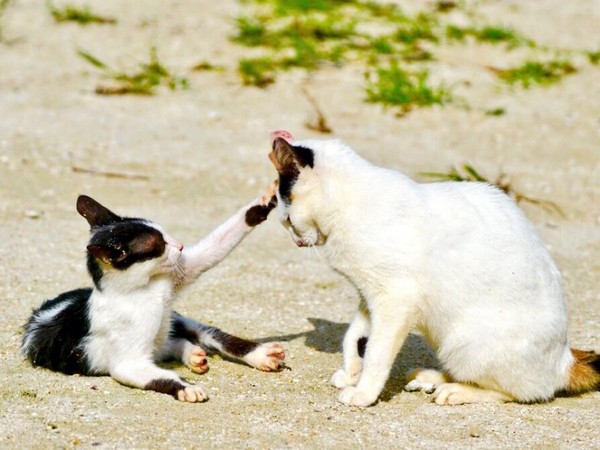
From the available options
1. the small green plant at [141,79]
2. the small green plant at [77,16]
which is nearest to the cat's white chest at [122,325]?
the small green plant at [141,79]

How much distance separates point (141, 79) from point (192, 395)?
5.63m

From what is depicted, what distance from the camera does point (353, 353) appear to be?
4.39m

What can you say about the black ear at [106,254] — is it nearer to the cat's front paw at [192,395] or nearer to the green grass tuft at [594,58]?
the cat's front paw at [192,395]

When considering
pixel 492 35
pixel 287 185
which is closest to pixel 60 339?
pixel 287 185

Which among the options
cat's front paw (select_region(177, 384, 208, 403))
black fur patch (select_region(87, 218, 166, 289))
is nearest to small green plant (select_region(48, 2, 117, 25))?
black fur patch (select_region(87, 218, 166, 289))

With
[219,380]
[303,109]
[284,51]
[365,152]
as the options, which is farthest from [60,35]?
[219,380]

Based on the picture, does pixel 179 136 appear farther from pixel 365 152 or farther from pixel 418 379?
pixel 418 379

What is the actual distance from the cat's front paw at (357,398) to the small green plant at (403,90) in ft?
16.9

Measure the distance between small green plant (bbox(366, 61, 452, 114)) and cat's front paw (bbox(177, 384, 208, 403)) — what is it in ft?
17.4

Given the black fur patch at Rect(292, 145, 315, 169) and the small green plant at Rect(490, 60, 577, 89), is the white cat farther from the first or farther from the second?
the small green plant at Rect(490, 60, 577, 89)

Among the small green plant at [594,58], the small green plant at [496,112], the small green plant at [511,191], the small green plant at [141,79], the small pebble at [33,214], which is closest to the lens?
the small pebble at [33,214]

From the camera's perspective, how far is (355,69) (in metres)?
9.63

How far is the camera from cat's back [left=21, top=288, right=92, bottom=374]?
4273 millimetres

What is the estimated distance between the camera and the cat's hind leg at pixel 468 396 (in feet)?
13.6
